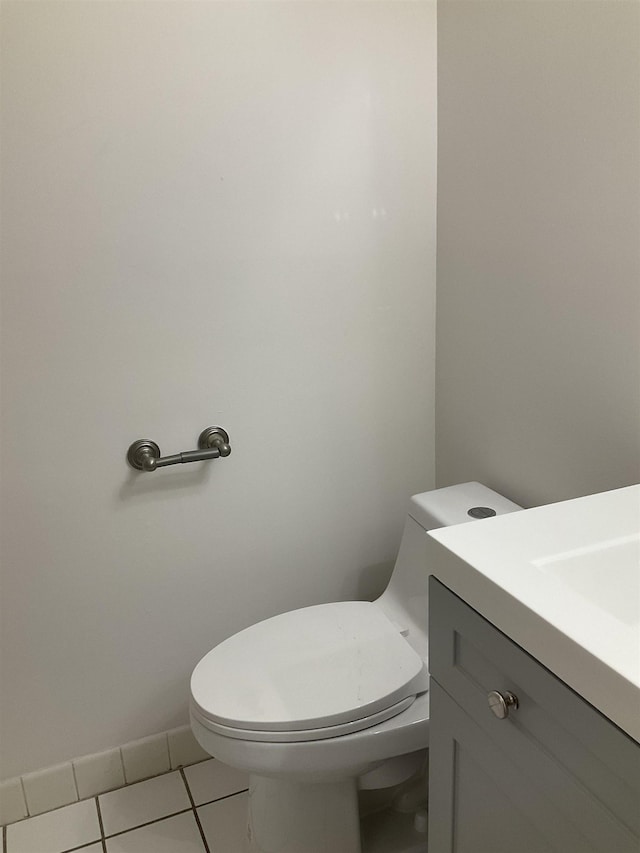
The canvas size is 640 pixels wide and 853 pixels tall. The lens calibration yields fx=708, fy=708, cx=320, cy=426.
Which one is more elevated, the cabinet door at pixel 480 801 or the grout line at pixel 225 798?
the cabinet door at pixel 480 801

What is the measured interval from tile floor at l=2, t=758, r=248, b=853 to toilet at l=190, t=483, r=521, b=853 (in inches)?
5.4

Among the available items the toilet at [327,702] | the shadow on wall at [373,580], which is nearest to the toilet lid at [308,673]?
the toilet at [327,702]

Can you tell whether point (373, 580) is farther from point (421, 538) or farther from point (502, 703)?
point (502, 703)

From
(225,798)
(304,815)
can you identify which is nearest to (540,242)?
(304,815)

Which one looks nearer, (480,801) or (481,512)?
(480,801)

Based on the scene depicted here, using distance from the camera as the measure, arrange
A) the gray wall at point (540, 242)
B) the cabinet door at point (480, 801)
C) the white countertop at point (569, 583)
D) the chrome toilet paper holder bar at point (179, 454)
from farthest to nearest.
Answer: the chrome toilet paper holder bar at point (179, 454)
the gray wall at point (540, 242)
the cabinet door at point (480, 801)
the white countertop at point (569, 583)

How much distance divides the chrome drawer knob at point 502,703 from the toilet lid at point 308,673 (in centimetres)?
46

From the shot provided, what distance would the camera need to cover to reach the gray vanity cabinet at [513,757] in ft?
2.25

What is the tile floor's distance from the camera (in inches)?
60.6

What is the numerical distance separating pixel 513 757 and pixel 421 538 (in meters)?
0.70

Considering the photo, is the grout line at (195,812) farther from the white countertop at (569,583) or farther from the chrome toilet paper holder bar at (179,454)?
the white countertop at (569,583)

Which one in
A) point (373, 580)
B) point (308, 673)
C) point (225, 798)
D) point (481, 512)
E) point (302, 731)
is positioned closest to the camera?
point (302, 731)

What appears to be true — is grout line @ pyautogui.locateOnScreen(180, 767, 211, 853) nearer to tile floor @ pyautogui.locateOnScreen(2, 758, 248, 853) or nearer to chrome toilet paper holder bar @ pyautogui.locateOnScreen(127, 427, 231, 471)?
tile floor @ pyautogui.locateOnScreen(2, 758, 248, 853)

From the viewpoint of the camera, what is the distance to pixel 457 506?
146 centimetres
